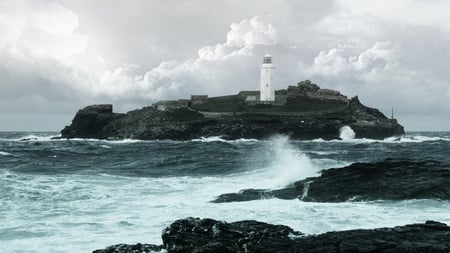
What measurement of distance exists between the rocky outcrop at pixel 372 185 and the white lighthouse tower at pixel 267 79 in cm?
8629

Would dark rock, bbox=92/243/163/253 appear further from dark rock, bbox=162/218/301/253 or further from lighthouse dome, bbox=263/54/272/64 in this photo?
lighthouse dome, bbox=263/54/272/64

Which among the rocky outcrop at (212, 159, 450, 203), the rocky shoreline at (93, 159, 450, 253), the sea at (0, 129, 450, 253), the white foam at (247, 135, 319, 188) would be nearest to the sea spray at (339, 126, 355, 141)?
the white foam at (247, 135, 319, 188)

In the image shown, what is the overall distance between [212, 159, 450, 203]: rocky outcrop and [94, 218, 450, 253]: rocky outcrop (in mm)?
8006

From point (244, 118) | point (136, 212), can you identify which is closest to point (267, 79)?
point (244, 118)

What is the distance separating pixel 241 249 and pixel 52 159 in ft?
112

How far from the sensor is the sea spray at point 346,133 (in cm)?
9575

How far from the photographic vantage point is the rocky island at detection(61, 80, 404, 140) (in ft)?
316

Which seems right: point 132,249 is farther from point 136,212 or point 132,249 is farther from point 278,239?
point 136,212

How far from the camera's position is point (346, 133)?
96625 millimetres

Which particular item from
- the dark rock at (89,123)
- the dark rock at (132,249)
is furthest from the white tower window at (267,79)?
the dark rock at (132,249)

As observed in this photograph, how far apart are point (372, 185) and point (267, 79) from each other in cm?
9054

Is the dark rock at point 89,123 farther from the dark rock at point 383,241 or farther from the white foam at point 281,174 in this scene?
the dark rock at point 383,241

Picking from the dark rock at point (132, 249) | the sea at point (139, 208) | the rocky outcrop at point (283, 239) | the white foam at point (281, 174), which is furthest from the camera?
the white foam at point (281, 174)

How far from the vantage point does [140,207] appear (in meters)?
20.6
